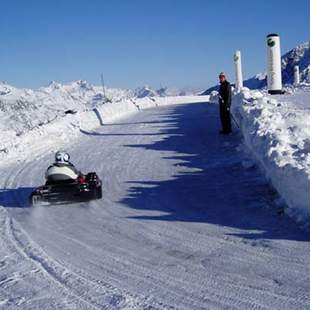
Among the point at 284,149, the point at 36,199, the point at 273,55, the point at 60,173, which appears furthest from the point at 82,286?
the point at 273,55

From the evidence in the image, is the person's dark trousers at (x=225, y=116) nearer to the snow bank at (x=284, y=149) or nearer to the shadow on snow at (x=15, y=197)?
the snow bank at (x=284, y=149)

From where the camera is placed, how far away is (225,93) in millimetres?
15992

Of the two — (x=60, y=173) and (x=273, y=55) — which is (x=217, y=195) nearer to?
(x=60, y=173)

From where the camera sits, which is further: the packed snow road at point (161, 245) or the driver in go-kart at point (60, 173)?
the driver in go-kart at point (60, 173)

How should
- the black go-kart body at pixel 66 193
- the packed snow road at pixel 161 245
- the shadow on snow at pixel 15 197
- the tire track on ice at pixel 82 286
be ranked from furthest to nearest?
the shadow on snow at pixel 15 197 → the black go-kart body at pixel 66 193 → the packed snow road at pixel 161 245 → the tire track on ice at pixel 82 286

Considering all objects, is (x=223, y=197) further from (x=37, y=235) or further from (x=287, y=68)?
(x=287, y=68)

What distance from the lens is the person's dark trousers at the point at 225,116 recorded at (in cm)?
1591

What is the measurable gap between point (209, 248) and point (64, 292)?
1.88m

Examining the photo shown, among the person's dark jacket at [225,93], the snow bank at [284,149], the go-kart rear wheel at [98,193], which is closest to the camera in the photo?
the snow bank at [284,149]

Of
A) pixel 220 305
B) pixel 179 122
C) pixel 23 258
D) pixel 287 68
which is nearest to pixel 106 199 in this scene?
pixel 23 258

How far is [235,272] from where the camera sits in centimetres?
537

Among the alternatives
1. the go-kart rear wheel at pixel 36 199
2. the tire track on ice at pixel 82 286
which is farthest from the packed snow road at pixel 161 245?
the go-kart rear wheel at pixel 36 199

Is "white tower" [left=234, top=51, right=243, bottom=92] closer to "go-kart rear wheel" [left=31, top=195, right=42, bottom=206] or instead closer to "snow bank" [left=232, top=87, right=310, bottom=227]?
"snow bank" [left=232, top=87, right=310, bottom=227]

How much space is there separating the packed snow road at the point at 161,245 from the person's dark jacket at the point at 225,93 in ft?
13.3
